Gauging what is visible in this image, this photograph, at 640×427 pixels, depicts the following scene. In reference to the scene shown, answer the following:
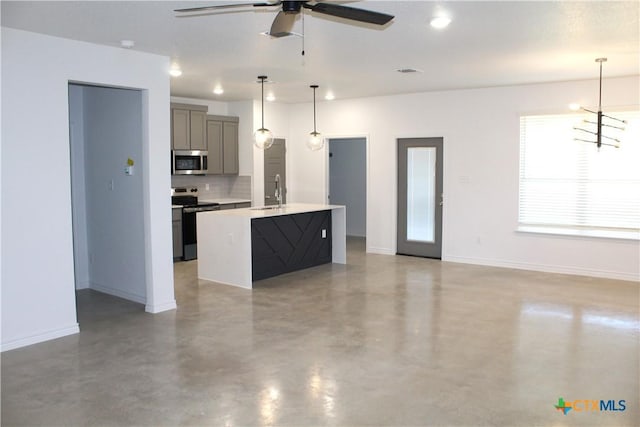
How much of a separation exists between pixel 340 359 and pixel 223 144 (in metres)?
5.76

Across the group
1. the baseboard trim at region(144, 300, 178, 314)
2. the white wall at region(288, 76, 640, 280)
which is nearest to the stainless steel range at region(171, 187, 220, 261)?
the white wall at region(288, 76, 640, 280)

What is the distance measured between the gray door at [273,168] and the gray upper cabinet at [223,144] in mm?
540

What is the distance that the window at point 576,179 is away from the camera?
6891mm

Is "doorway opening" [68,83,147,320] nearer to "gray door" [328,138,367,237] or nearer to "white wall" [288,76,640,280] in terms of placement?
"white wall" [288,76,640,280]

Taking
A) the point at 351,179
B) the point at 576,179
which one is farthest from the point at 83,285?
the point at 576,179

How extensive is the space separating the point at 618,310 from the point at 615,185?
219cm

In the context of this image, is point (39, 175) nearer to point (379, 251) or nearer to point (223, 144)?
point (223, 144)

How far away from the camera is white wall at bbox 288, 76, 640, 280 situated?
23.0ft

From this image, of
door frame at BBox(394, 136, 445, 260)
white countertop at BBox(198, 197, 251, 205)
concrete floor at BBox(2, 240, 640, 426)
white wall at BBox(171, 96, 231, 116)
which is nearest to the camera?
concrete floor at BBox(2, 240, 640, 426)

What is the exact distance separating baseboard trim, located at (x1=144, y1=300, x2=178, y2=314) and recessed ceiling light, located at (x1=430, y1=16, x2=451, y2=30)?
3.70 metres

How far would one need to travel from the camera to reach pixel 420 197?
8.62 m

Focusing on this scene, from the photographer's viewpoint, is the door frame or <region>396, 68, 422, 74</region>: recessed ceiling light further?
the door frame

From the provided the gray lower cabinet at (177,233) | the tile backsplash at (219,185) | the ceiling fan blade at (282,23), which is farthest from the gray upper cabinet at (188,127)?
the ceiling fan blade at (282,23)

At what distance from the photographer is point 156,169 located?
5363 mm
